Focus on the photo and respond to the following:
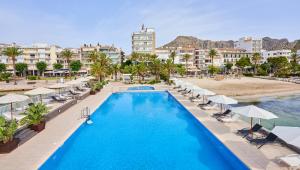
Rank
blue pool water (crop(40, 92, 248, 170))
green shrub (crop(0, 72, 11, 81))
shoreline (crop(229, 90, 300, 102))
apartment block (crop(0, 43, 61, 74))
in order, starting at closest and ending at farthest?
blue pool water (crop(40, 92, 248, 170))
shoreline (crop(229, 90, 300, 102))
green shrub (crop(0, 72, 11, 81))
apartment block (crop(0, 43, 61, 74))

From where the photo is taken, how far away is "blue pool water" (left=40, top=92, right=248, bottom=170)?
10.6 metres

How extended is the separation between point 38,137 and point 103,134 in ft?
12.2

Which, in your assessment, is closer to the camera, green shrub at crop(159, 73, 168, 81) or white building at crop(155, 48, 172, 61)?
green shrub at crop(159, 73, 168, 81)

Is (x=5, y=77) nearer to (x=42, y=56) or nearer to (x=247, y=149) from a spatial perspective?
(x=42, y=56)

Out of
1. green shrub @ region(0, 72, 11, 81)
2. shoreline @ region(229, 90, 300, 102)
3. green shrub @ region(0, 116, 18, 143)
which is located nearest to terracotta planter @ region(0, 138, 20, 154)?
green shrub @ region(0, 116, 18, 143)

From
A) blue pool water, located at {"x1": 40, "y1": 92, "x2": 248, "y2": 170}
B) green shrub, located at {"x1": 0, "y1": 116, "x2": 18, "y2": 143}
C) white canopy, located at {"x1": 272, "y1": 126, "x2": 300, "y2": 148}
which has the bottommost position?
blue pool water, located at {"x1": 40, "y1": 92, "x2": 248, "y2": 170}

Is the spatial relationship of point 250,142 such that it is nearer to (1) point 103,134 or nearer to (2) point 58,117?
(1) point 103,134

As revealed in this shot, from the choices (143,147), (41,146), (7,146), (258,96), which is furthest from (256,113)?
(258,96)

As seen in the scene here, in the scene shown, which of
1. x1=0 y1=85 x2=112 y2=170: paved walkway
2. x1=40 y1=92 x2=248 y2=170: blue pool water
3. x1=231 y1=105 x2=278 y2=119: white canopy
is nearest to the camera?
x1=0 y1=85 x2=112 y2=170: paved walkway

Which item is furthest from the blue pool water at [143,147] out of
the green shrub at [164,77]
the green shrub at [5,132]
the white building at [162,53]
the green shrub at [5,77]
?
the white building at [162,53]

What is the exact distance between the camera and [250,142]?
11.6 meters

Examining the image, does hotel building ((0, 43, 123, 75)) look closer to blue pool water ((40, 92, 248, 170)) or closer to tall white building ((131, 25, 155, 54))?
tall white building ((131, 25, 155, 54))

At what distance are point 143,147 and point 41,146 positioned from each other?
500cm

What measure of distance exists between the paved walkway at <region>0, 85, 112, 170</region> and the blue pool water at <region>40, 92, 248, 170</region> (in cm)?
35
